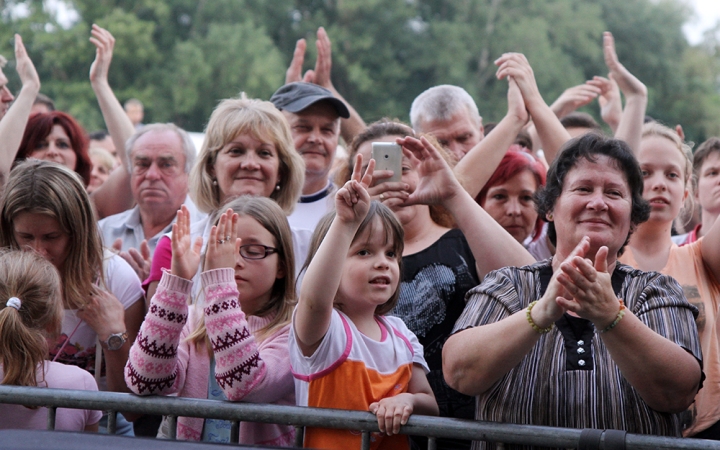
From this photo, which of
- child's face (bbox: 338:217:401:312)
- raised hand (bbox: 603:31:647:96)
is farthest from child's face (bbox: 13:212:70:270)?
raised hand (bbox: 603:31:647:96)

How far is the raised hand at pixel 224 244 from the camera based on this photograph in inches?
110

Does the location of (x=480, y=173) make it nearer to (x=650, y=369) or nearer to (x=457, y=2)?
(x=650, y=369)

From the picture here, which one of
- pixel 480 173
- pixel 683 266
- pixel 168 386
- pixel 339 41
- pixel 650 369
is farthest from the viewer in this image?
pixel 339 41

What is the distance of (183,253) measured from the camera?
2840mm

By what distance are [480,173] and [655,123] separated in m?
1.00

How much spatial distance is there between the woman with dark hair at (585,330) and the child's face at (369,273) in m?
0.30

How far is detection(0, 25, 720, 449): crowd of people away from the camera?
8.48 feet

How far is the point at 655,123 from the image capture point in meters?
4.34

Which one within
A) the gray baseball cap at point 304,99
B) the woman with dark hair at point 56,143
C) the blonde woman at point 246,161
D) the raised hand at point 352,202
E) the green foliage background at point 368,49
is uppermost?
the green foliage background at point 368,49

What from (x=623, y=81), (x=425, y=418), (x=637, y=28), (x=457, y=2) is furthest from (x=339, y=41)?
(x=425, y=418)

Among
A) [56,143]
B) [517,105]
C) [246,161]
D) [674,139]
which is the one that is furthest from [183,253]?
[674,139]

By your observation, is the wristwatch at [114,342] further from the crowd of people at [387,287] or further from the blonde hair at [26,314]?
the blonde hair at [26,314]

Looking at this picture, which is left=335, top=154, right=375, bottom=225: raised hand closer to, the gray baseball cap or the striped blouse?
the striped blouse

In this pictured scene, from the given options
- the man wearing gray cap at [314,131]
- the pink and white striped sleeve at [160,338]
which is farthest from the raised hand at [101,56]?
the pink and white striped sleeve at [160,338]
